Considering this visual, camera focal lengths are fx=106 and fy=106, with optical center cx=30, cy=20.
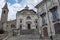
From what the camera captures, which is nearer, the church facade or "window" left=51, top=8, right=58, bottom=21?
the church facade

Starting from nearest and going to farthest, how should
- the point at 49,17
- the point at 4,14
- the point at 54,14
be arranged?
1. the point at 54,14
2. the point at 49,17
3. the point at 4,14

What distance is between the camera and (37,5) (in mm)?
30125

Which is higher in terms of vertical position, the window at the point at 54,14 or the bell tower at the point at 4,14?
the bell tower at the point at 4,14

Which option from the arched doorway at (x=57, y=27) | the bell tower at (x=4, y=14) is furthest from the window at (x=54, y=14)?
the bell tower at (x=4, y=14)

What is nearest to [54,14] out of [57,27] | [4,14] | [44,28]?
[57,27]

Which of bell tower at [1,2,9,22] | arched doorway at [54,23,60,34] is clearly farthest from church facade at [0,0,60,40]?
bell tower at [1,2,9,22]

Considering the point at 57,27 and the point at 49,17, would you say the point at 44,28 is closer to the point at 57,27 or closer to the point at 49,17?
the point at 49,17

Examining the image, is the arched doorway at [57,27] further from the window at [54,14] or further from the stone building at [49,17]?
the window at [54,14]

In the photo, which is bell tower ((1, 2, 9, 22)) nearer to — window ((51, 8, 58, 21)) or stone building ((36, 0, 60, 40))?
stone building ((36, 0, 60, 40))

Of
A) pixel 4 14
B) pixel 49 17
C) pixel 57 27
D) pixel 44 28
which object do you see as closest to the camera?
pixel 57 27

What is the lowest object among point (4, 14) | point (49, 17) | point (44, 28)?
point (44, 28)

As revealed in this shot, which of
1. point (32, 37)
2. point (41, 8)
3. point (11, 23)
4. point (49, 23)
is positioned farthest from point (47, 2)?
point (11, 23)

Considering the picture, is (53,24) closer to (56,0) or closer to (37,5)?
(56,0)

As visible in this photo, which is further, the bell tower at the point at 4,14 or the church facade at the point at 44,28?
the bell tower at the point at 4,14
